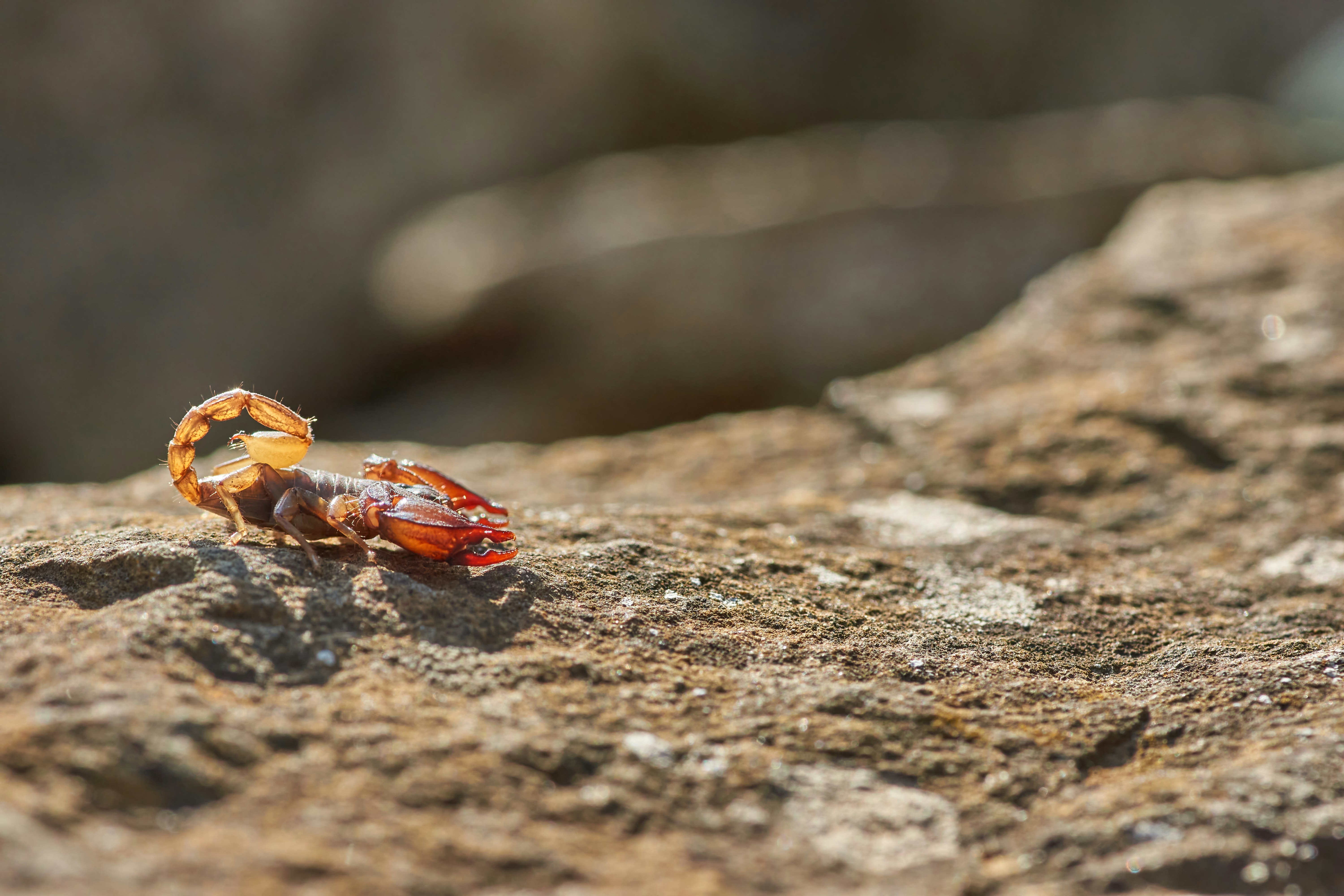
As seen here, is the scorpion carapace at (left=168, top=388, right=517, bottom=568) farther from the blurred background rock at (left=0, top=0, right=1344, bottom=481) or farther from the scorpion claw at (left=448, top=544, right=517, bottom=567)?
the blurred background rock at (left=0, top=0, right=1344, bottom=481)

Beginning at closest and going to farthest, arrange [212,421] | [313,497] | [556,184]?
[313,497] → [212,421] → [556,184]

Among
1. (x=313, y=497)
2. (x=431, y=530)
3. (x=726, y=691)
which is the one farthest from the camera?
(x=313, y=497)

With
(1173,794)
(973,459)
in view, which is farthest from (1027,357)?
(1173,794)

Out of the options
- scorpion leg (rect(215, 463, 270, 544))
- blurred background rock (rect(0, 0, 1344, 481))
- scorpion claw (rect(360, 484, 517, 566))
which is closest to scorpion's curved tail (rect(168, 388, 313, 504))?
scorpion leg (rect(215, 463, 270, 544))

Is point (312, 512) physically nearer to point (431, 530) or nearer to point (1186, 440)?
point (431, 530)

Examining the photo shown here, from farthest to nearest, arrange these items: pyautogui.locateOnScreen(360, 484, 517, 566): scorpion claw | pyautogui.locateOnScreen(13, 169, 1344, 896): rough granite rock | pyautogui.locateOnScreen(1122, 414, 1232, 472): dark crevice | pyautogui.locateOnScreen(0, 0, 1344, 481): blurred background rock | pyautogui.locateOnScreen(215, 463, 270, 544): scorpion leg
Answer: pyautogui.locateOnScreen(0, 0, 1344, 481): blurred background rock → pyautogui.locateOnScreen(1122, 414, 1232, 472): dark crevice → pyautogui.locateOnScreen(215, 463, 270, 544): scorpion leg → pyautogui.locateOnScreen(360, 484, 517, 566): scorpion claw → pyautogui.locateOnScreen(13, 169, 1344, 896): rough granite rock

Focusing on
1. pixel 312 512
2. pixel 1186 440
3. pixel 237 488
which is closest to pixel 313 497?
pixel 312 512

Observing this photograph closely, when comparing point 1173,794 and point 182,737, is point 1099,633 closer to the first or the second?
point 1173,794
